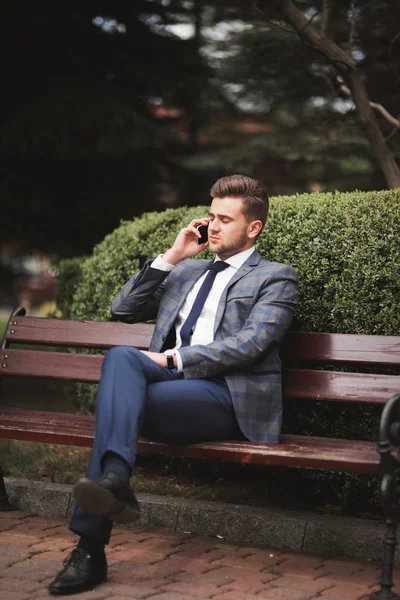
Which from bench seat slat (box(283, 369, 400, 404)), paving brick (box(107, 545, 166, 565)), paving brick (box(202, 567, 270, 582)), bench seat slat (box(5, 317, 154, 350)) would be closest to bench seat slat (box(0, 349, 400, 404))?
bench seat slat (box(283, 369, 400, 404))

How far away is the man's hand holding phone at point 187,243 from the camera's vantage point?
441 centimetres

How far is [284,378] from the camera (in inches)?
168

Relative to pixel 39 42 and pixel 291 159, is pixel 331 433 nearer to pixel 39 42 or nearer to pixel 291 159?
pixel 291 159

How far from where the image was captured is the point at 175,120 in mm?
13914

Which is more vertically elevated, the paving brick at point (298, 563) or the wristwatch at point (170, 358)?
the wristwatch at point (170, 358)

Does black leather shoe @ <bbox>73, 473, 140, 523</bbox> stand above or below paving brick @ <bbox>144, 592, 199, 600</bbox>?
above

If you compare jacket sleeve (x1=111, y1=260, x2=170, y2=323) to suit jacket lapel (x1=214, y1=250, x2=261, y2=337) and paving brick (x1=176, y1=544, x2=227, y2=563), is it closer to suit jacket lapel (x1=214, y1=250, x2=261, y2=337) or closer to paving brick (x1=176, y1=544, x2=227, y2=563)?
suit jacket lapel (x1=214, y1=250, x2=261, y2=337)

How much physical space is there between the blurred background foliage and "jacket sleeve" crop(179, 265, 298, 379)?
24.9ft

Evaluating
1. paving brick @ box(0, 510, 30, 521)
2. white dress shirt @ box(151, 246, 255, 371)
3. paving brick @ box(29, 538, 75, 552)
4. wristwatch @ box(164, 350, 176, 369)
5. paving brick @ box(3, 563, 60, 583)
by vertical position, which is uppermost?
white dress shirt @ box(151, 246, 255, 371)

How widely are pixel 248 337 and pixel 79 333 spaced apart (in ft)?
4.63

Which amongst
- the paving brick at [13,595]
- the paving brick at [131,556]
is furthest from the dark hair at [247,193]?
the paving brick at [13,595]

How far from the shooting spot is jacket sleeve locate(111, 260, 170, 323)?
14.4ft

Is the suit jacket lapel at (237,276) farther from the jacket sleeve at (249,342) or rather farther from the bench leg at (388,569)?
the bench leg at (388,569)

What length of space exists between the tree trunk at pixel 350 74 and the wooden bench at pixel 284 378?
9.48ft
